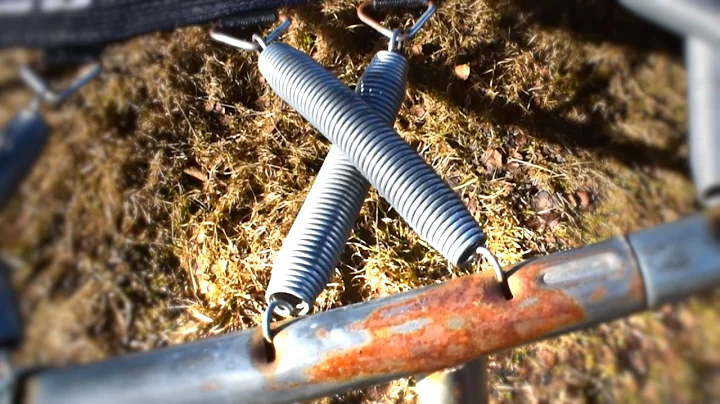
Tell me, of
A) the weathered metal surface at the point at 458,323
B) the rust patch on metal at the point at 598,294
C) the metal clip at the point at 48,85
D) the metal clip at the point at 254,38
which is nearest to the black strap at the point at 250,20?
the metal clip at the point at 254,38

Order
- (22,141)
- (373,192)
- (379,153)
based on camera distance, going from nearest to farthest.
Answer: (22,141) → (379,153) → (373,192)

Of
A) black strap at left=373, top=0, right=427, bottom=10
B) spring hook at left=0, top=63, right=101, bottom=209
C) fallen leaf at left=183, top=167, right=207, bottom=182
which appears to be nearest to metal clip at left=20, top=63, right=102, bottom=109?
spring hook at left=0, top=63, right=101, bottom=209

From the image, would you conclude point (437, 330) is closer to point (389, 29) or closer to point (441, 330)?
point (441, 330)

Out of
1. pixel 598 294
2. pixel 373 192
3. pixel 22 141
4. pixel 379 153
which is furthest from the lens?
pixel 373 192

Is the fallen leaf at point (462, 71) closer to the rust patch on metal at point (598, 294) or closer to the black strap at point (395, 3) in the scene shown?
the black strap at point (395, 3)

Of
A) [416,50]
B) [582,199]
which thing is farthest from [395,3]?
[582,199]

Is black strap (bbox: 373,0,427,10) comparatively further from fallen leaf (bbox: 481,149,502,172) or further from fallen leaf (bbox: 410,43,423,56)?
fallen leaf (bbox: 481,149,502,172)

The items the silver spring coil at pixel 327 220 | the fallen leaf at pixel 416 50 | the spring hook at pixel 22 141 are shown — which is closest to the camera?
the spring hook at pixel 22 141
